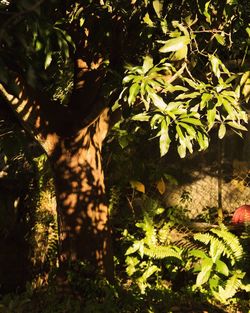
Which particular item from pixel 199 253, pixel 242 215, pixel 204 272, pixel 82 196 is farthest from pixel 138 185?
pixel 82 196

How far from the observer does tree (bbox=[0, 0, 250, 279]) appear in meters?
3.84

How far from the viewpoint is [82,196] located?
565 centimetres

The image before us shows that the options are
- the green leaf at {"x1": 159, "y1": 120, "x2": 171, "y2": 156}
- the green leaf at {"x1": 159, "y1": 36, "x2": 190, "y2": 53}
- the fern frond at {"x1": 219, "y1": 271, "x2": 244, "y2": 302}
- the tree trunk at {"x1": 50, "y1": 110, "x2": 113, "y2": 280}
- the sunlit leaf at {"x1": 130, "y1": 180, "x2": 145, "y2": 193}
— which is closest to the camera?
the green leaf at {"x1": 159, "y1": 120, "x2": 171, "y2": 156}

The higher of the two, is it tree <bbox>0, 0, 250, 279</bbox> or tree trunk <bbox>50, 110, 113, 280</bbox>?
tree <bbox>0, 0, 250, 279</bbox>

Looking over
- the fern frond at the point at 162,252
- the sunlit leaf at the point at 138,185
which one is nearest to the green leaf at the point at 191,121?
the fern frond at the point at 162,252

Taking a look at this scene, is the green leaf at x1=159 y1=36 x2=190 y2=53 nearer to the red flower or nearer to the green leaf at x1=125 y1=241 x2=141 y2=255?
the red flower

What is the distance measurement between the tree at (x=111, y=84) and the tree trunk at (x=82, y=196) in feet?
0.03

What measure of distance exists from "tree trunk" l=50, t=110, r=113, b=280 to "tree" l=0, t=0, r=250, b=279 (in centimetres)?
1

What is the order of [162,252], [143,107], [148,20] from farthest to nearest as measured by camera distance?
[162,252] → [143,107] → [148,20]

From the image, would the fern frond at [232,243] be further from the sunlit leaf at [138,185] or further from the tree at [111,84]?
the tree at [111,84]

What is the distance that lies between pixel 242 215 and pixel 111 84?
3061mm

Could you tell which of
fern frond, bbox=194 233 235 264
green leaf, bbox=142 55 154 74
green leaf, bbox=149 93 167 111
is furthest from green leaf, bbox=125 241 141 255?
green leaf, bbox=149 93 167 111

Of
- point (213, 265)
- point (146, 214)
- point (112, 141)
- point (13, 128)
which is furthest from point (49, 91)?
point (213, 265)

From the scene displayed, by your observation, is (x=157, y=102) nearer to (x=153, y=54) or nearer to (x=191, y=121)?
(x=191, y=121)
